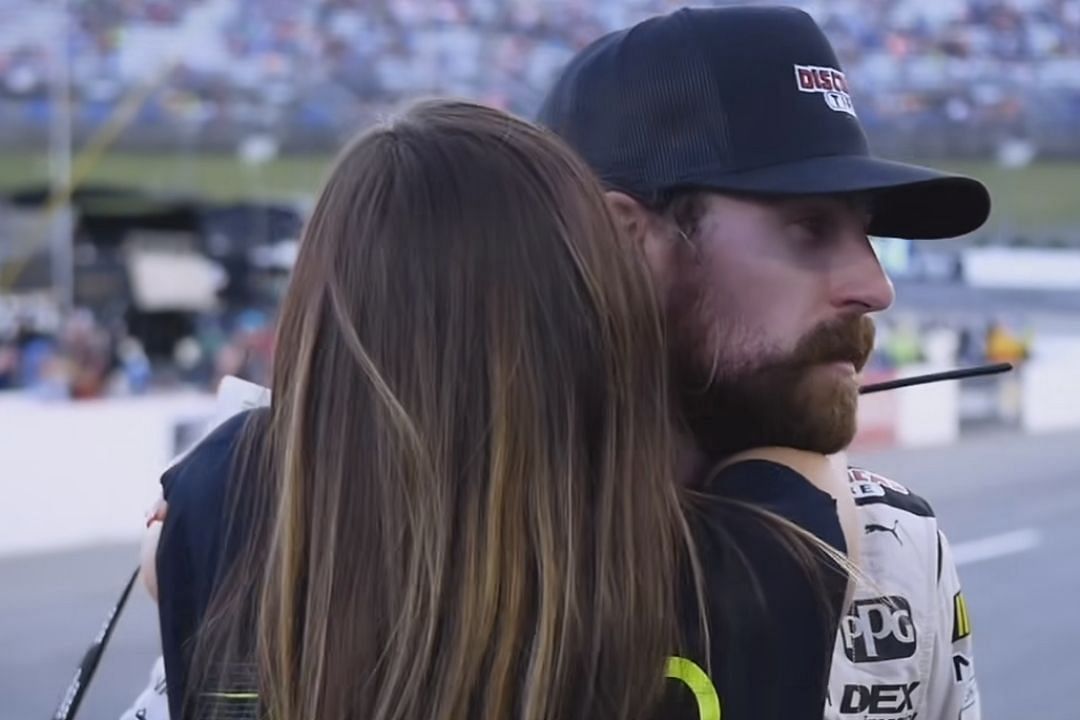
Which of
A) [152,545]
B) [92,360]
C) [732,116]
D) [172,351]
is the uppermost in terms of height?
[732,116]

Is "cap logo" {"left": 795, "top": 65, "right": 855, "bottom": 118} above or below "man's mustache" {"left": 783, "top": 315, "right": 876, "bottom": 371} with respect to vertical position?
above

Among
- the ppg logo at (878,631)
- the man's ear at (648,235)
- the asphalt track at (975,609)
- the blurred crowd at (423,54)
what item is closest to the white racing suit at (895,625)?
the ppg logo at (878,631)

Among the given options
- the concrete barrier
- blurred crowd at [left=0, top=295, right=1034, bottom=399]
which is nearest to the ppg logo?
blurred crowd at [left=0, top=295, right=1034, bottom=399]

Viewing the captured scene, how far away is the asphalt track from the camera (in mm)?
5359

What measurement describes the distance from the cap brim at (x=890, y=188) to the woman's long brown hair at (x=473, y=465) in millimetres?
137

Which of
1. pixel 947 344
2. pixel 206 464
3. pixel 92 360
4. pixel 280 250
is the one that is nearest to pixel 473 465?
pixel 206 464

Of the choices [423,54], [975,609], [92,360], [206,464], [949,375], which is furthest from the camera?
[423,54]

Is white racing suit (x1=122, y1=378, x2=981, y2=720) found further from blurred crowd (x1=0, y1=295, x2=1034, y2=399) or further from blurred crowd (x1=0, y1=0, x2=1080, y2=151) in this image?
blurred crowd (x1=0, y1=0, x2=1080, y2=151)

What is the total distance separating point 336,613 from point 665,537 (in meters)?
0.22

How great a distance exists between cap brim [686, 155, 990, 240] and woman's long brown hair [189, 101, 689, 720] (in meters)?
0.14

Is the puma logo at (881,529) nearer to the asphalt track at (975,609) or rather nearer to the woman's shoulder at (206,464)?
the woman's shoulder at (206,464)

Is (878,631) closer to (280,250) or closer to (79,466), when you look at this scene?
(79,466)

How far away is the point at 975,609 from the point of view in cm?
683

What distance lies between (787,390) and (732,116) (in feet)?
0.67
